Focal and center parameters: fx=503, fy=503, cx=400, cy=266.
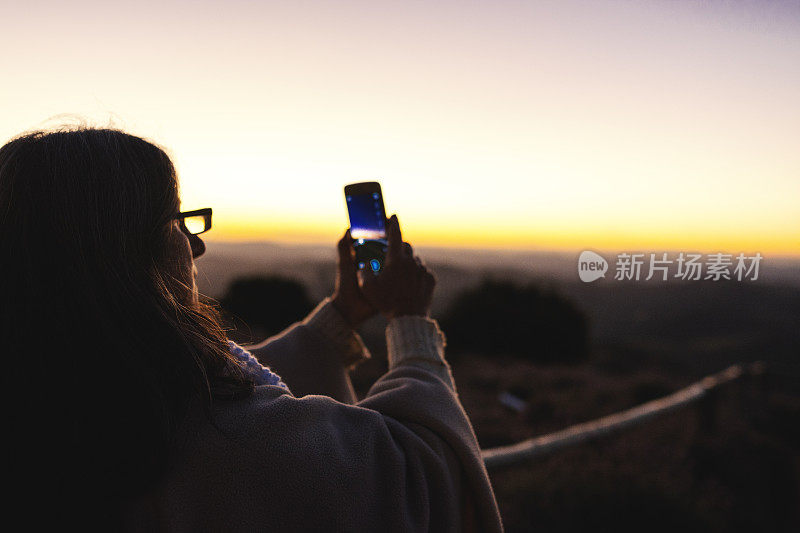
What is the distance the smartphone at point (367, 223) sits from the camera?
5.75 ft

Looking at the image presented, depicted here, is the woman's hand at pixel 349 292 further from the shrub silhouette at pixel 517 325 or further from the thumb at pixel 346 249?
the shrub silhouette at pixel 517 325

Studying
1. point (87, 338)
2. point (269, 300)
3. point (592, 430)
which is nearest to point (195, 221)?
point (87, 338)

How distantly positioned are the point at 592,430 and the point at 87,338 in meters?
3.65

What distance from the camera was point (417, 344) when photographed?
137cm

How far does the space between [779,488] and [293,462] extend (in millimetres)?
6011

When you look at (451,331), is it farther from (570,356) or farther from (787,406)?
(787,406)

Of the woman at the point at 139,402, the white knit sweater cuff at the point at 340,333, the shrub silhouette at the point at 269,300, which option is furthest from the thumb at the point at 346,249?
the shrub silhouette at the point at 269,300

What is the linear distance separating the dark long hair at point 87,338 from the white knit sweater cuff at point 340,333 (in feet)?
2.65

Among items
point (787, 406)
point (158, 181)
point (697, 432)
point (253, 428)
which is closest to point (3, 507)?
point (253, 428)

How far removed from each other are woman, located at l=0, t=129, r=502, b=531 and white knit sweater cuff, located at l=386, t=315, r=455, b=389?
265 mm

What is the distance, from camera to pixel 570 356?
16.7m

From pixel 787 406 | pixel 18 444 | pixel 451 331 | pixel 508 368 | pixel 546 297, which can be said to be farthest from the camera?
pixel 546 297

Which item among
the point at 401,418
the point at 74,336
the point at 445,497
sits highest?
the point at 74,336

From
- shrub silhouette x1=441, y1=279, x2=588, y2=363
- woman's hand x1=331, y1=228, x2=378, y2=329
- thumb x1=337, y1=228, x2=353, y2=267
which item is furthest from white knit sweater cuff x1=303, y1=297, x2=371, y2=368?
shrub silhouette x1=441, y1=279, x2=588, y2=363
